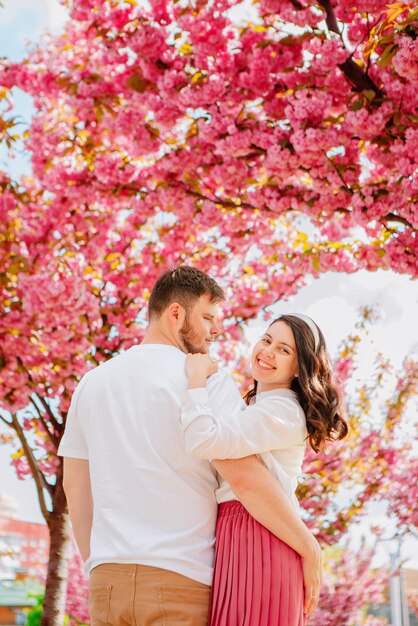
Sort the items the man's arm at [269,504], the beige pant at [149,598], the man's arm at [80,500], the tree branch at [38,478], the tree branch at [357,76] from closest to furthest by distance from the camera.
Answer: the beige pant at [149,598], the man's arm at [269,504], the man's arm at [80,500], the tree branch at [357,76], the tree branch at [38,478]

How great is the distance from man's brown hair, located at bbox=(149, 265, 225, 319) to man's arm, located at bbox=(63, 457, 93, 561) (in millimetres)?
520

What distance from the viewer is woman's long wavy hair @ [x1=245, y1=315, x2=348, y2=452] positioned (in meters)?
2.38

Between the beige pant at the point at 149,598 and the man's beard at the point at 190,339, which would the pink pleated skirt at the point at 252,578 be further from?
the man's beard at the point at 190,339

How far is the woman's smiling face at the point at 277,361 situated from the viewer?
2.50m

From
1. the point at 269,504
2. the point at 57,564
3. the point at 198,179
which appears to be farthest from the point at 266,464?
the point at 57,564

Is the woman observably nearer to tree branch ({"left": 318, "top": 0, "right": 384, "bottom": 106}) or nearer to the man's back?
the man's back

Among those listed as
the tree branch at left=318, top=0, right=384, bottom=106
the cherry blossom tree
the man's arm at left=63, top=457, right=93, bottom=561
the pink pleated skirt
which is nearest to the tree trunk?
the cherry blossom tree

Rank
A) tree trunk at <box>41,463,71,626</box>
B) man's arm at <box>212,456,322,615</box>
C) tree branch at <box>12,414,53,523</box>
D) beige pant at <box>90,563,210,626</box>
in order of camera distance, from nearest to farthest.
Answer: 1. beige pant at <box>90,563,210,626</box>
2. man's arm at <box>212,456,322,615</box>
3. tree trunk at <box>41,463,71,626</box>
4. tree branch at <box>12,414,53,523</box>

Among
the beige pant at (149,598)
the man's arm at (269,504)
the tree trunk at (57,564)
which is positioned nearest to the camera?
the beige pant at (149,598)

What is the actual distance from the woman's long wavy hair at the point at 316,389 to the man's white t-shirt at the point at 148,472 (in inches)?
12.2

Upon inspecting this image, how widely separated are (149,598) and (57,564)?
5.80m

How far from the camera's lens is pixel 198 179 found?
648cm

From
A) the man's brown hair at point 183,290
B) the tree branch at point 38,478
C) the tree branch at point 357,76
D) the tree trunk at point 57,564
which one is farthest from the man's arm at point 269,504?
the tree branch at point 38,478

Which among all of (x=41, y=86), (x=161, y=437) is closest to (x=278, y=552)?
(x=161, y=437)
